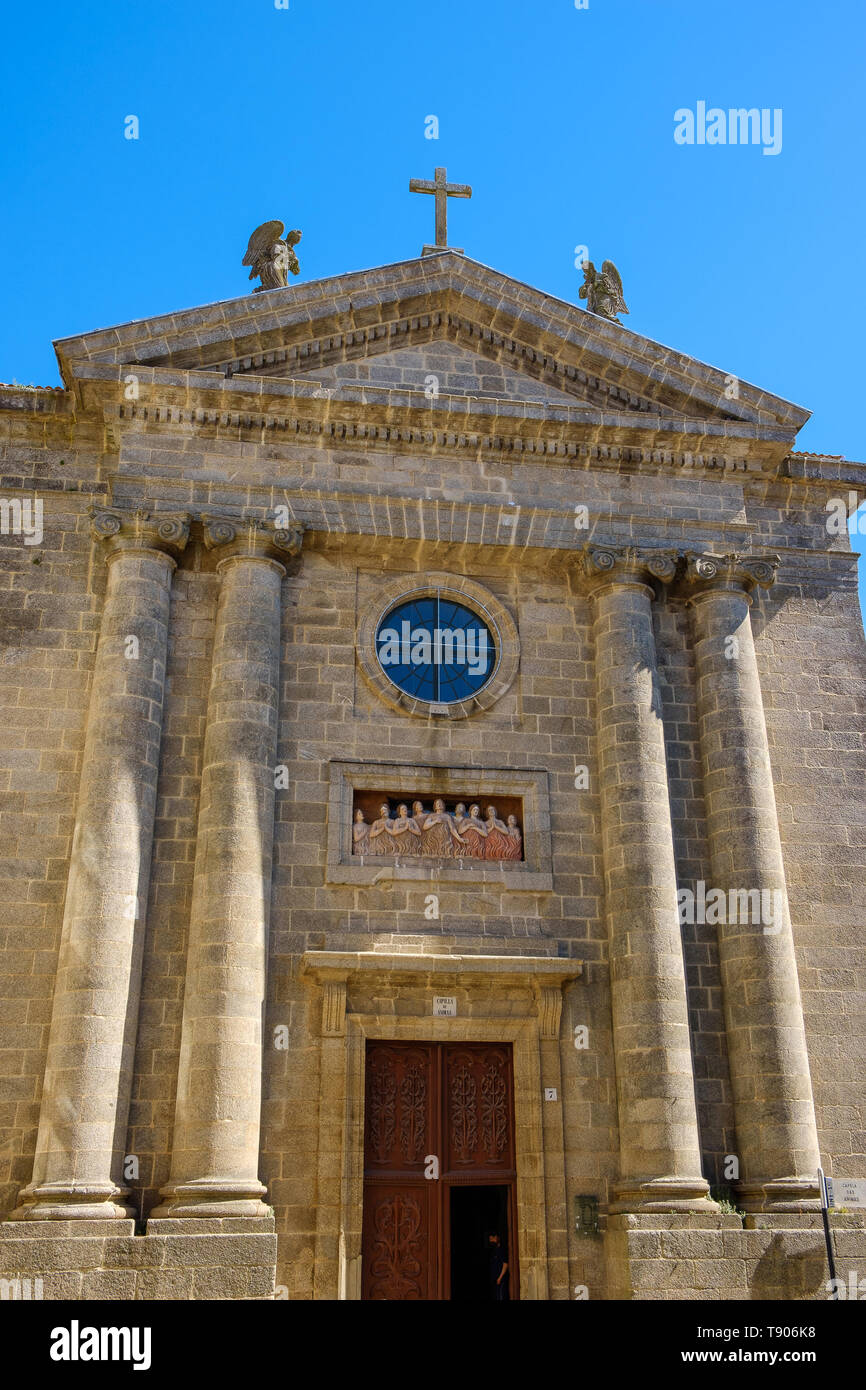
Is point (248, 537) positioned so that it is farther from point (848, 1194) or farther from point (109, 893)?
point (848, 1194)

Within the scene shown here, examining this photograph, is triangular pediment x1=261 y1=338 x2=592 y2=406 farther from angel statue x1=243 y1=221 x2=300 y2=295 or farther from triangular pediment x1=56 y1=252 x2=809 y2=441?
angel statue x1=243 y1=221 x2=300 y2=295

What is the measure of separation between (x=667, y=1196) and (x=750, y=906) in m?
3.58

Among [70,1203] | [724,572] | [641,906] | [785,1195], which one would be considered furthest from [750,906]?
[70,1203]

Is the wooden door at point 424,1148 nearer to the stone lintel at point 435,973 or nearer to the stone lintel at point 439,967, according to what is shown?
the stone lintel at point 435,973

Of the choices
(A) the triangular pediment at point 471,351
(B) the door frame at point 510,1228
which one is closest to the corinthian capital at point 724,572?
(A) the triangular pediment at point 471,351

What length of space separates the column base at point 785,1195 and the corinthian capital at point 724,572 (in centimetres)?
762

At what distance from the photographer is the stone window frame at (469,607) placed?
50.8 ft

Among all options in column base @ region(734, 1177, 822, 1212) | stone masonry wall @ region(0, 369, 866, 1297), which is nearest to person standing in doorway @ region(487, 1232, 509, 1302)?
stone masonry wall @ region(0, 369, 866, 1297)

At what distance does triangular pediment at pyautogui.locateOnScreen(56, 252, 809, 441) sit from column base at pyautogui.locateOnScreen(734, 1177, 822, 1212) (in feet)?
32.5

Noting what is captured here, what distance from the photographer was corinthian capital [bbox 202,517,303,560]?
15375 millimetres

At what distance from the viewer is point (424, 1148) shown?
13641mm

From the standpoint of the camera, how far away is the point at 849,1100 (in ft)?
47.0
